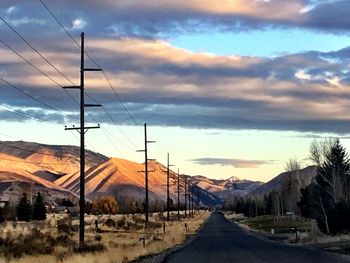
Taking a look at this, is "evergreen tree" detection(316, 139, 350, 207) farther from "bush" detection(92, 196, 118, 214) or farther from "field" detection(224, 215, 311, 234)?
"bush" detection(92, 196, 118, 214)

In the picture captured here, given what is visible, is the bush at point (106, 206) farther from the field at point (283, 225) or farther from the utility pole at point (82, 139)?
the utility pole at point (82, 139)

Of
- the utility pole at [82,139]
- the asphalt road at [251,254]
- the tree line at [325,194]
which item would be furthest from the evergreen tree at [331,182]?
the utility pole at [82,139]

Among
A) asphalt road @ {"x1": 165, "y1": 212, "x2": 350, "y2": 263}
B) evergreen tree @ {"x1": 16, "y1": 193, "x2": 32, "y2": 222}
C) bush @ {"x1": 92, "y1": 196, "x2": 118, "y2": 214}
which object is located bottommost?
asphalt road @ {"x1": 165, "y1": 212, "x2": 350, "y2": 263}

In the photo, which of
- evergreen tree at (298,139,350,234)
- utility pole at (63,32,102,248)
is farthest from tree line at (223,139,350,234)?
utility pole at (63,32,102,248)

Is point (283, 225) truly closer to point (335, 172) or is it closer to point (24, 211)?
point (335, 172)

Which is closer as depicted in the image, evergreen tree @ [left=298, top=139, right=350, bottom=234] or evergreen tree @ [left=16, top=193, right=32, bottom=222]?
evergreen tree @ [left=298, top=139, right=350, bottom=234]

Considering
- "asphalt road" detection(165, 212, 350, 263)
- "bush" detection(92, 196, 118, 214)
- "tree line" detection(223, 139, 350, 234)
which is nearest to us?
"asphalt road" detection(165, 212, 350, 263)

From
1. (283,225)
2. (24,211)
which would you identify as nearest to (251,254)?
(283,225)

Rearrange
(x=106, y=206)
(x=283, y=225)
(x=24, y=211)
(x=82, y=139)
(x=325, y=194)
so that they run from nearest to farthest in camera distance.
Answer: (x=82, y=139) → (x=325, y=194) → (x=283, y=225) → (x=24, y=211) → (x=106, y=206)

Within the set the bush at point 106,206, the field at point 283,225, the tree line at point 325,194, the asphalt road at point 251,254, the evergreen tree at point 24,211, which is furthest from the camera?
the bush at point 106,206

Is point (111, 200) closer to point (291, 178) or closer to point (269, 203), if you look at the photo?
point (269, 203)

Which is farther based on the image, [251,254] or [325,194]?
[325,194]

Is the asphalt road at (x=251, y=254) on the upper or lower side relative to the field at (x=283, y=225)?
lower

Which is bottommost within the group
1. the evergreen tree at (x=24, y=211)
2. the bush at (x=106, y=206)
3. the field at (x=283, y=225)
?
the field at (x=283, y=225)
